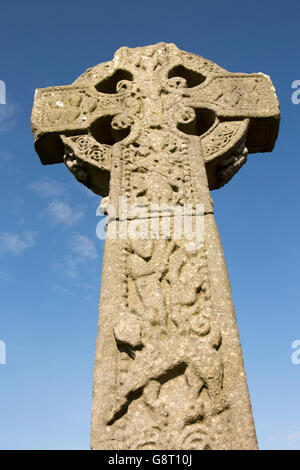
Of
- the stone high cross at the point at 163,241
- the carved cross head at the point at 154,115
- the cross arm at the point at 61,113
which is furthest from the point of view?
the cross arm at the point at 61,113

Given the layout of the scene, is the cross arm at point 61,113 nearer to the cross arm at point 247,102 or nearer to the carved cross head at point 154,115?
the carved cross head at point 154,115

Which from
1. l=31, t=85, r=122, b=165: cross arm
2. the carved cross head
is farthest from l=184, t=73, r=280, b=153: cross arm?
l=31, t=85, r=122, b=165: cross arm

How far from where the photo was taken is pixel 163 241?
10.8ft

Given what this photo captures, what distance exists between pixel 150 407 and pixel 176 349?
16.0 inches

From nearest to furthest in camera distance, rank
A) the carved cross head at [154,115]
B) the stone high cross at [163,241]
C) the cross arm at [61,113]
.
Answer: the stone high cross at [163,241], the carved cross head at [154,115], the cross arm at [61,113]

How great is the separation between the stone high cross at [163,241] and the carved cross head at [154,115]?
12 mm

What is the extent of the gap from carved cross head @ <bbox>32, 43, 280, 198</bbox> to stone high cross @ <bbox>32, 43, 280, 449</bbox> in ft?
0.04

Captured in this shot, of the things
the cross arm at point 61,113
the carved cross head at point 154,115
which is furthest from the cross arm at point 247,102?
the cross arm at point 61,113

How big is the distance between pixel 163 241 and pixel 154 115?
1.57 meters

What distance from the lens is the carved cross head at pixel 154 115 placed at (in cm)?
396

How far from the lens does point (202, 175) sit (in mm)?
3715

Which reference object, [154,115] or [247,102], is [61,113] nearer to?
[154,115]

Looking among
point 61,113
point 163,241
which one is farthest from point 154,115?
point 163,241
